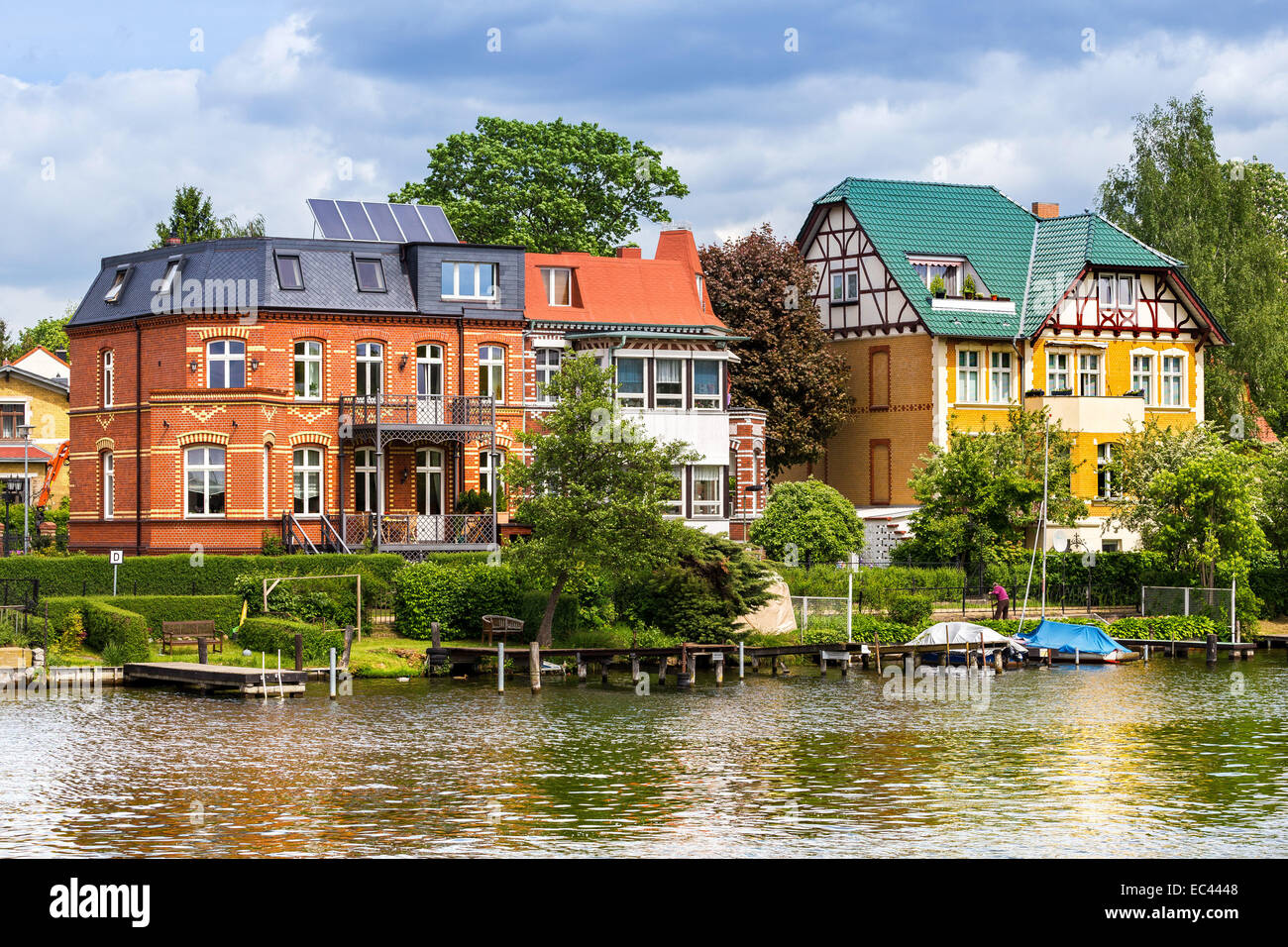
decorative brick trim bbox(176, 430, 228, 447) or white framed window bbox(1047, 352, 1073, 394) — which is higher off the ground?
white framed window bbox(1047, 352, 1073, 394)

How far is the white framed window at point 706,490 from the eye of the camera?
199 feet

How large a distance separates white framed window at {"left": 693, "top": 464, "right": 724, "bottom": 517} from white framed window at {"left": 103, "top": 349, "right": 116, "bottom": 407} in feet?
72.9

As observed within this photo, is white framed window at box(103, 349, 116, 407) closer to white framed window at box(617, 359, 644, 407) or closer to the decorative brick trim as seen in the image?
the decorative brick trim

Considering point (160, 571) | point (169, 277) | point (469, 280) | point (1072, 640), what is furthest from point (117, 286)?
point (1072, 640)

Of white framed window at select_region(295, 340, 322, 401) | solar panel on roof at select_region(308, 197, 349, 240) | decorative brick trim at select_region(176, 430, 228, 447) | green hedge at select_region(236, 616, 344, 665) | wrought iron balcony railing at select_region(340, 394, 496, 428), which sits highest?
solar panel on roof at select_region(308, 197, 349, 240)

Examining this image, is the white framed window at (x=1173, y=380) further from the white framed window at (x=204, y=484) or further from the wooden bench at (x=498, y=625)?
the white framed window at (x=204, y=484)

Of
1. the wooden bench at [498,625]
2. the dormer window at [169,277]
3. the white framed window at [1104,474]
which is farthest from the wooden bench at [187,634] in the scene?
the white framed window at [1104,474]

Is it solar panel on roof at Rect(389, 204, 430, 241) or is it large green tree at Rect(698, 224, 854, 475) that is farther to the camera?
large green tree at Rect(698, 224, 854, 475)

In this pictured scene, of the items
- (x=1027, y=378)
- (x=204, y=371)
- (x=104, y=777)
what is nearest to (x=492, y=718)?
(x=104, y=777)

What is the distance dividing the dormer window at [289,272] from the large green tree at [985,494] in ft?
81.6

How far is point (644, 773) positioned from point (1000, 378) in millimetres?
42728

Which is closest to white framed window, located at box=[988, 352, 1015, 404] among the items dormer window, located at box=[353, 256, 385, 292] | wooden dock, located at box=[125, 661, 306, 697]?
dormer window, located at box=[353, 256, 385, 292]

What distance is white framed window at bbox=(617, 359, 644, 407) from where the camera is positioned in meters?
60.1
